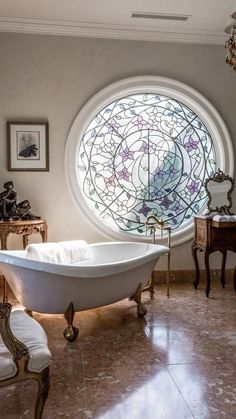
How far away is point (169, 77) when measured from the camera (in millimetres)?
4395

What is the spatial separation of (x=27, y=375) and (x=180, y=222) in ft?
10.4

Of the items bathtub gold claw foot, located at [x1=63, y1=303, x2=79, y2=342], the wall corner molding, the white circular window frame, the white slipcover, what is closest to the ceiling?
the wall corner molding

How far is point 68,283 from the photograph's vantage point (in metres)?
2.80

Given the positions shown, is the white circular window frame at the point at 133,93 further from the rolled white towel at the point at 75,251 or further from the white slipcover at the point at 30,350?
the white slipcover at the point at 30,350

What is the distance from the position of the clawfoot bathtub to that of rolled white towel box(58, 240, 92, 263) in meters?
0.60

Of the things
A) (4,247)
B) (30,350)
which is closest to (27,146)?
(4,247)

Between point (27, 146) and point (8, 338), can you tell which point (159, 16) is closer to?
point (27, 146)

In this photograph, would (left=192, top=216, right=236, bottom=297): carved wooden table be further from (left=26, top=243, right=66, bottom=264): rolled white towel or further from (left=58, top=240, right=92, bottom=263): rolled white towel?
(left=26, top=243, right=66, bottom=264): rolled white towel

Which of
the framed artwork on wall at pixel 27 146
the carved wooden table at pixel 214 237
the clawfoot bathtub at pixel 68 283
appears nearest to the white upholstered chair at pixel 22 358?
the clawfoot bathtub at pixel 68 283

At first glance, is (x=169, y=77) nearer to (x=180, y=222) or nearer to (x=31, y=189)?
(x=180, y=222)

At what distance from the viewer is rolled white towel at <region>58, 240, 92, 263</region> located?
351cm

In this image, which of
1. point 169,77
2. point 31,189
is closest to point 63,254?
point 31,189

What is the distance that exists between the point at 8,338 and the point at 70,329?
1279mm

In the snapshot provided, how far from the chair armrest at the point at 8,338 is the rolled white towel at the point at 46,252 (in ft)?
5.22
